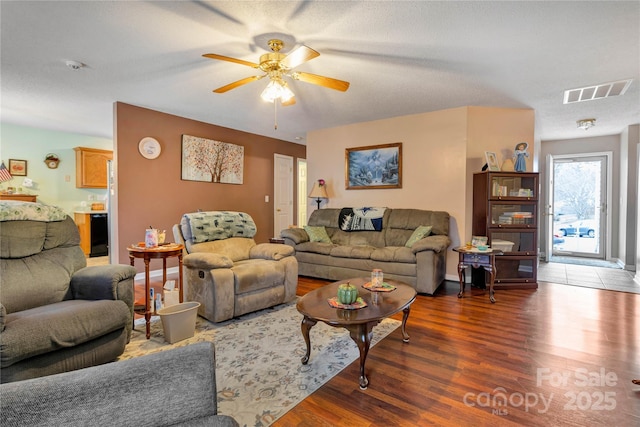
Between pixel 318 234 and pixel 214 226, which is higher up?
pixel 214 226

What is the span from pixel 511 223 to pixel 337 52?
313 cm

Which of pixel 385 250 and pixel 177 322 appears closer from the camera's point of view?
pixel 177 322

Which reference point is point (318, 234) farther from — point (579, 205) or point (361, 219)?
point (579, 205)

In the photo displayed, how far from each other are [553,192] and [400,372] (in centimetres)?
588

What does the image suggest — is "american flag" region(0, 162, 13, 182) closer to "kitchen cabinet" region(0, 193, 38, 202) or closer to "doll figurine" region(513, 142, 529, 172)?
"kitchen cabinet" region(0, 193, 38, 202)

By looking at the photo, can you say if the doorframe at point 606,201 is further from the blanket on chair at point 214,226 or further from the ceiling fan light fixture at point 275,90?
the ceiling fan light fixture at point 275,90

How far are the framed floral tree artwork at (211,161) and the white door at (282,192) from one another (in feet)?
3.08

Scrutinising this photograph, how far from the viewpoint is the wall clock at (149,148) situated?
4.32 m

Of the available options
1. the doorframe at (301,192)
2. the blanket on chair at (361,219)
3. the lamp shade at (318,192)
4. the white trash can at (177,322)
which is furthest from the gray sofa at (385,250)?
the doorframe at (301,192)

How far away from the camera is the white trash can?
2.40 metres

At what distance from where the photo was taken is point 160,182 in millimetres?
4547

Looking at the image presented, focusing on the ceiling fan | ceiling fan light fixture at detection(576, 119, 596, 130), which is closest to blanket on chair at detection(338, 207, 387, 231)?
the ceiling fan

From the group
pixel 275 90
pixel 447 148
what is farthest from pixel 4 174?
pixel 447 148

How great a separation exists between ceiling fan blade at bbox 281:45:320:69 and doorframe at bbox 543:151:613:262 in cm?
596
